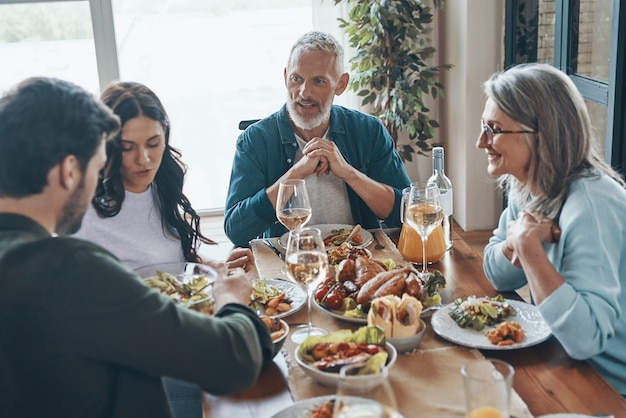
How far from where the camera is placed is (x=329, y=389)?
142 centimetres

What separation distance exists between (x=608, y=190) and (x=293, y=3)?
4.01 meters

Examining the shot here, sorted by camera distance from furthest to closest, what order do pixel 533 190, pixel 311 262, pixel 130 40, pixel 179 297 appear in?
pixel 130 40
pixel 533 190
pixel 311 262
pixel 179 297

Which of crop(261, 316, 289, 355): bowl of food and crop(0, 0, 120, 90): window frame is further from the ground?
crop(0, 0, 120, 90): window frame

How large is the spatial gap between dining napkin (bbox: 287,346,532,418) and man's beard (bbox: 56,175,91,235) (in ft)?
1.65

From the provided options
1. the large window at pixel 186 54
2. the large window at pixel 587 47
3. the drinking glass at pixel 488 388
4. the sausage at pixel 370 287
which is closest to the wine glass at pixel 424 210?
the sausage at pixel 370 287

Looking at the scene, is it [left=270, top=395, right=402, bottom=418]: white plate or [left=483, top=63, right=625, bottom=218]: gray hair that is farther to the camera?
[left=483, top=63, right=625, bottom=218]: gray hair

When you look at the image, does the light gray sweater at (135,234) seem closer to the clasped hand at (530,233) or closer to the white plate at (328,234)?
the white plate at (328,234)

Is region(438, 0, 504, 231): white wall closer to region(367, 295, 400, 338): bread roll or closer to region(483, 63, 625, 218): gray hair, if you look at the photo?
region(483, 63, 625, 218): gray hair

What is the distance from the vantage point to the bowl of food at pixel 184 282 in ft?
4.50

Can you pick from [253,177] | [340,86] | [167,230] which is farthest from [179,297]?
[340,86]

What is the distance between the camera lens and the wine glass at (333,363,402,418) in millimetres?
937

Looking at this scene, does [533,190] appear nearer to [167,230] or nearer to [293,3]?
[167,230]

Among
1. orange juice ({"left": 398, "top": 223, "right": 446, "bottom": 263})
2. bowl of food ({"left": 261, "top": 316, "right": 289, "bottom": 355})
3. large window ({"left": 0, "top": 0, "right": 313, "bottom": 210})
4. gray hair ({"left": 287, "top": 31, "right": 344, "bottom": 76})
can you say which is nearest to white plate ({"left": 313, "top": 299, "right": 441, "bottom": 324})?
bowl of food ({"left": 261, "top": 316, "right": 289, "bottom": 355})

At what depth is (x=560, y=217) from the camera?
1.74 m
